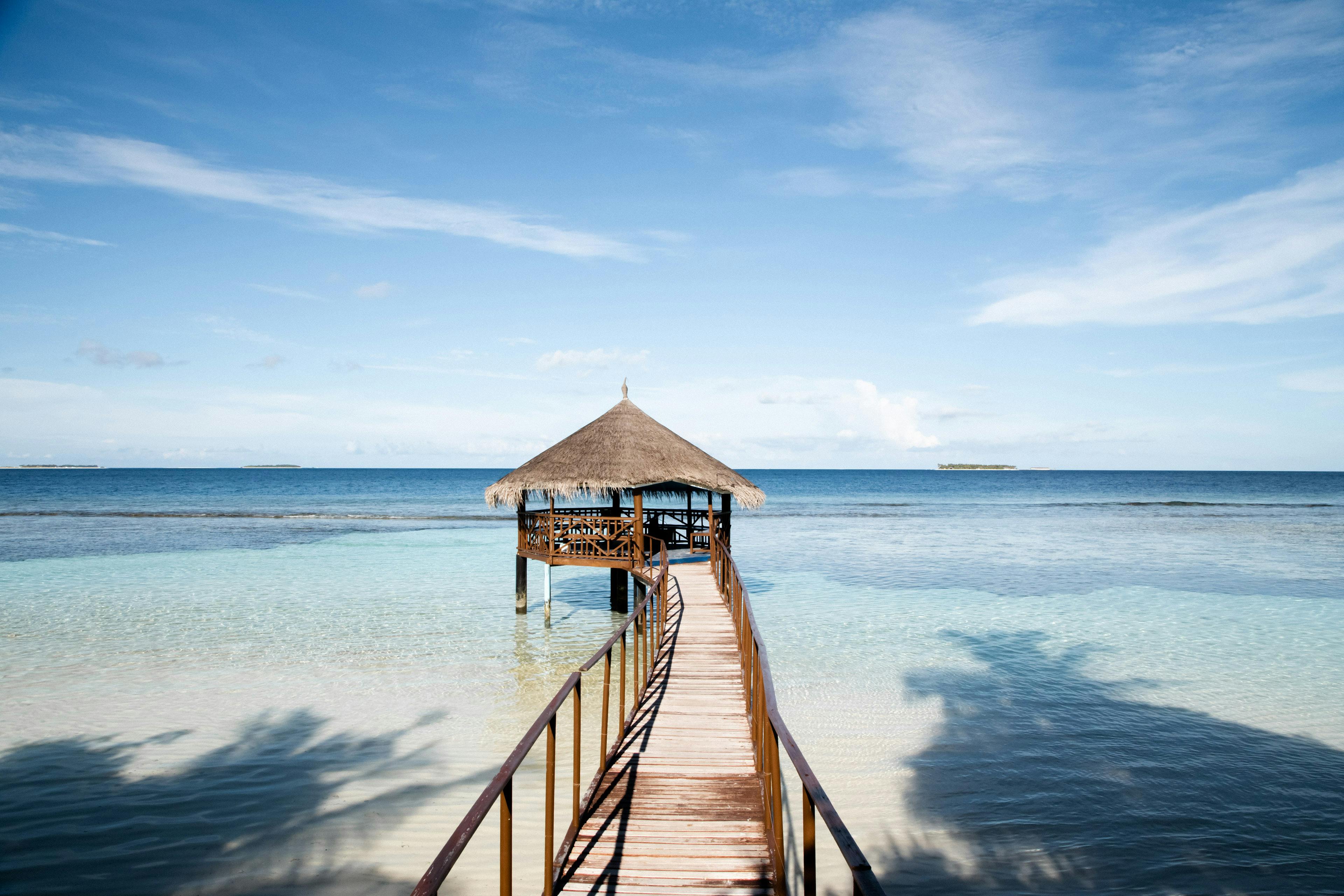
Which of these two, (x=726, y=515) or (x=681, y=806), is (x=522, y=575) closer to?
(x=726, y=515)

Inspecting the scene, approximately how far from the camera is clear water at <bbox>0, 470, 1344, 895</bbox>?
6.24 metres

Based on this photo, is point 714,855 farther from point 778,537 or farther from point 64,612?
point 778,537

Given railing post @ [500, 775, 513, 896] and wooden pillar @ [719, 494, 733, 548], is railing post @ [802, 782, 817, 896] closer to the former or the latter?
railing post @ [500, 775, 513, 896]

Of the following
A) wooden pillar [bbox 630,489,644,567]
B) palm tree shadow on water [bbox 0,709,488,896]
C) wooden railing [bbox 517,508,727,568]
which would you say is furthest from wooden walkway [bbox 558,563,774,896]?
wooden railing [bbox 517,508,727,568]

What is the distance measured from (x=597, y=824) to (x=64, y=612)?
53.4 feet

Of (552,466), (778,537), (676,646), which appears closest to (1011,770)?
(676,646)

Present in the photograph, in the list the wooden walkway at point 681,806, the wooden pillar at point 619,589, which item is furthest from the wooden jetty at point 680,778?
the wooden pillar at point 619,589

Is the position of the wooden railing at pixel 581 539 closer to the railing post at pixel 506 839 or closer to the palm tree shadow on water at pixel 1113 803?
the palm tree shadow on water at pixel 1113 803

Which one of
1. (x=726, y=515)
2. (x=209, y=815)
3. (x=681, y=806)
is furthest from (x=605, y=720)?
A: (x=726, y=515)

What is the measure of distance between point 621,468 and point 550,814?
11116mm

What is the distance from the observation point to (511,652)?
43.2ft

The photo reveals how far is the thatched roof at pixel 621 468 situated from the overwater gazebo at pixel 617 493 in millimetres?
22

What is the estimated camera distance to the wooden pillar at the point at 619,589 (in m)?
17.4

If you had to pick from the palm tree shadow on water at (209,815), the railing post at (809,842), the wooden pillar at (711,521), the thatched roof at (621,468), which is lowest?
the palm tree shadow on water at (209,815)
